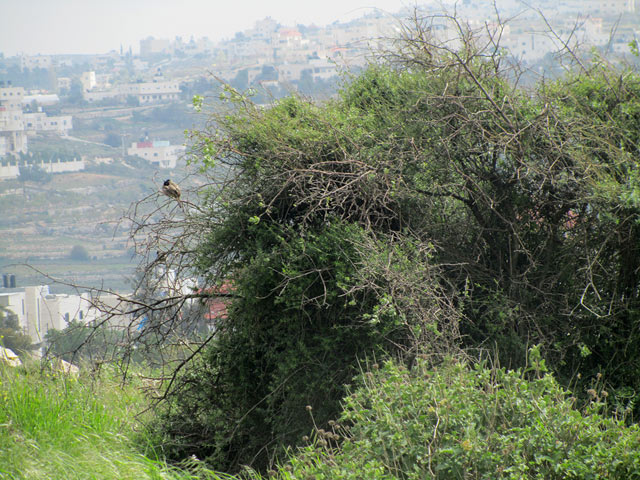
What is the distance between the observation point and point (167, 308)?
16.0ft

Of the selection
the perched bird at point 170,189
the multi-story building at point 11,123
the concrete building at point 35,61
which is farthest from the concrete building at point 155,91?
the perched bird at point 170,189

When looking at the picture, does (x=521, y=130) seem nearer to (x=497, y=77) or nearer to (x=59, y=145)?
(x=497, y=77)

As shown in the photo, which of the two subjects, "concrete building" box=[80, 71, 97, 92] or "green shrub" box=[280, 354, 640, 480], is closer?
"green shrub" box=[280, 354, 640, 480]

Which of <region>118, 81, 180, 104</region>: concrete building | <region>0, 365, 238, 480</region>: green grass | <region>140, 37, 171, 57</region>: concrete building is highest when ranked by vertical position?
<region>140, 37, 171, 57</region>: concrete building

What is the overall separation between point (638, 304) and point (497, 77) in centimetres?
192

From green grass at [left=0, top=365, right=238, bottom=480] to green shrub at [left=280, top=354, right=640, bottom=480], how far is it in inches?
40.6

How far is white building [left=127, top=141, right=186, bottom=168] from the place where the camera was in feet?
95.6

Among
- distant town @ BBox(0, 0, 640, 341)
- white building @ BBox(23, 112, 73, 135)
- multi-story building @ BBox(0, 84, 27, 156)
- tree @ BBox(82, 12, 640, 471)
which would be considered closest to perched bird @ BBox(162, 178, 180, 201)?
tree @ BBox(82, 12, 640, 471)

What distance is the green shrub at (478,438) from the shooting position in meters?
2.61

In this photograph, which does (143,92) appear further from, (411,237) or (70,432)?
(70,432)

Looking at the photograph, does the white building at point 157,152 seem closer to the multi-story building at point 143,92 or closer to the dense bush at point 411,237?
the multi-story building at point 143,92

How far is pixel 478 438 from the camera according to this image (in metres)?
2.71

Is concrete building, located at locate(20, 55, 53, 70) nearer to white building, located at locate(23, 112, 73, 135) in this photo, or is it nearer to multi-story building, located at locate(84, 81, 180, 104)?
multi-story building, located at locate(84, 81, 180, 104)

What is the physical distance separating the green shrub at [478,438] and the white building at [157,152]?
26440 mm
